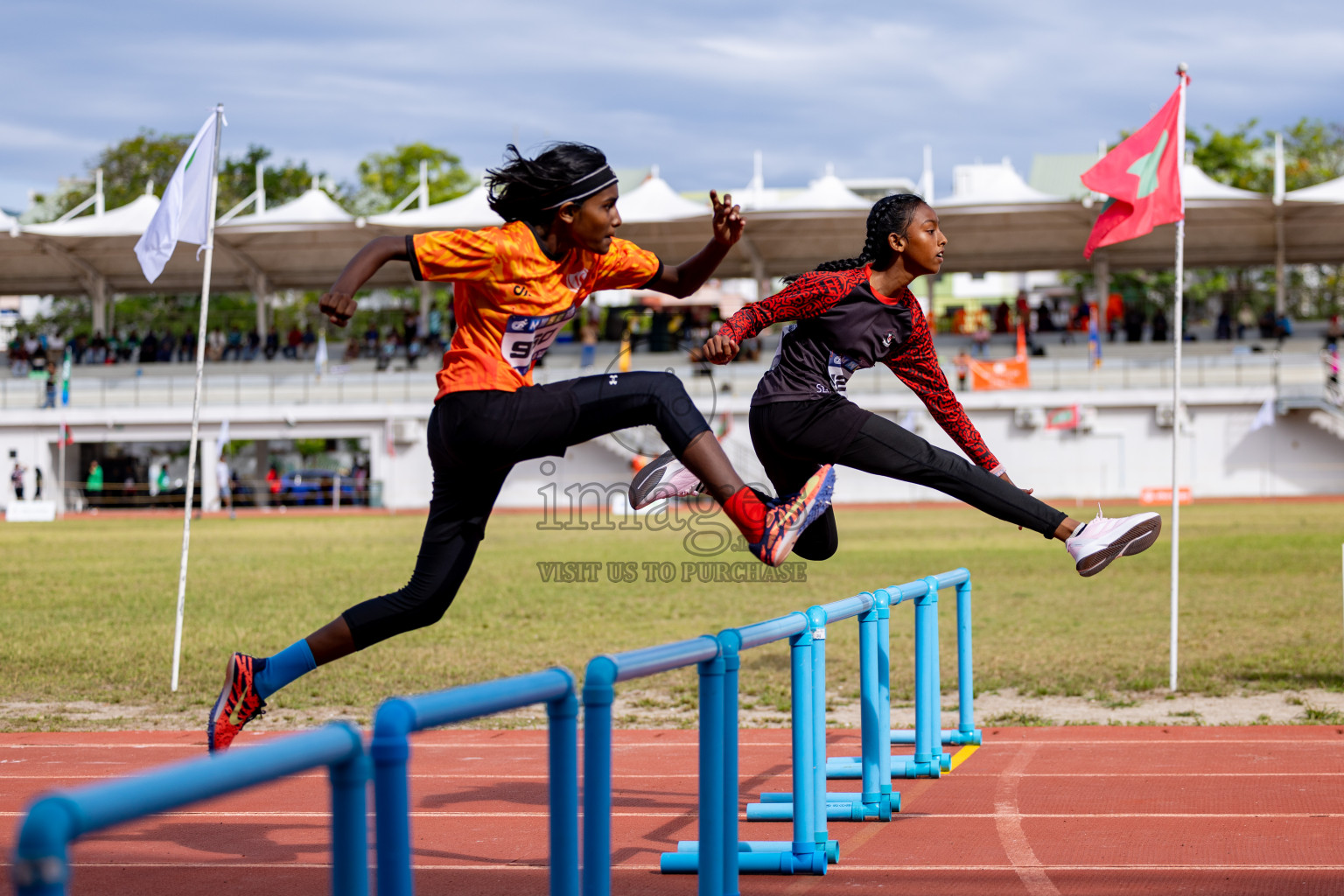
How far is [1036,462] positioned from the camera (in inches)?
1597

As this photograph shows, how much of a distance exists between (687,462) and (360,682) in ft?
23.6

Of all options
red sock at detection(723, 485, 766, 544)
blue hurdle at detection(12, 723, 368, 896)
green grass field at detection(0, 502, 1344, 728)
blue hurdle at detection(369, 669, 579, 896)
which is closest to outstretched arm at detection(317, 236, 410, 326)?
red sock at detection(723, 485, 766, 544)

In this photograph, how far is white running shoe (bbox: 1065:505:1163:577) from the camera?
5129 millimetres

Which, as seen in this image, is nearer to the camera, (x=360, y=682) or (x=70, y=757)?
(x=70, y=757)

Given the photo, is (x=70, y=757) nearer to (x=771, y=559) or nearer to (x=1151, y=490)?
(x=771, y=559)

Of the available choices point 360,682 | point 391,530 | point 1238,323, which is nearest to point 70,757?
point 360,682

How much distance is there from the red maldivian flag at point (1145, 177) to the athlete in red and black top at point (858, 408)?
5.31 metres

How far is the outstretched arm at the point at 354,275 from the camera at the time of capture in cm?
420

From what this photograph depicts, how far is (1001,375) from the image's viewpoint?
134 feet

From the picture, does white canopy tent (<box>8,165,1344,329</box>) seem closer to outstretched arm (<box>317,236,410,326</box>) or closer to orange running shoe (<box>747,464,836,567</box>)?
orange running shoe (<box>747,464,836,567</box>)

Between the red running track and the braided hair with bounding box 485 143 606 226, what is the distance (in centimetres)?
258

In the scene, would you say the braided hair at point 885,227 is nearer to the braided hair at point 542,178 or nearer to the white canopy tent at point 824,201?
the braided hair at point 542,178

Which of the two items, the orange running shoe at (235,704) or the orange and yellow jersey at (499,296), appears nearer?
the orange and yellow jersey at (499,296)

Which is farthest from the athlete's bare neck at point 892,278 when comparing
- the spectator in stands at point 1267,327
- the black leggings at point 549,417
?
the spectator in stands at point 1267,327
